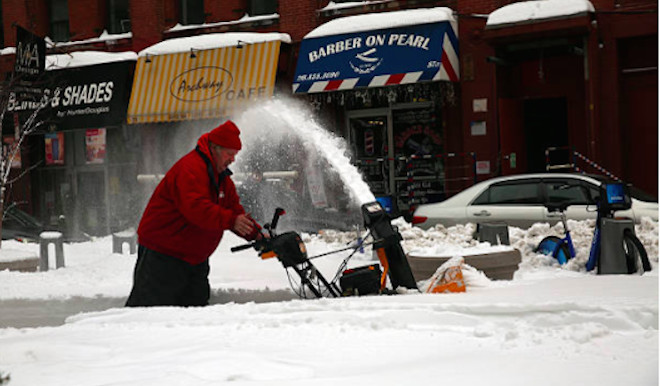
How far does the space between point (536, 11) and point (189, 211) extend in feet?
37.5

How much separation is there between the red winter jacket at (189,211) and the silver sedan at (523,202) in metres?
6.38

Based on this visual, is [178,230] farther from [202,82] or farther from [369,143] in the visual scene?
[202,82]

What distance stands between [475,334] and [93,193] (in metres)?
20.3

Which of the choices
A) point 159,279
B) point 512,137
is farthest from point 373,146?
point 159,279

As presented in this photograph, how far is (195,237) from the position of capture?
22.6ft

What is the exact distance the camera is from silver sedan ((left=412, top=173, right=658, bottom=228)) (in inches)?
478

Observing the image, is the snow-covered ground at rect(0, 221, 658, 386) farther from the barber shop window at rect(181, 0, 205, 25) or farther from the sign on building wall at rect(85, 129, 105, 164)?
the sign on building wall at rect(85, 129, 105, 164)

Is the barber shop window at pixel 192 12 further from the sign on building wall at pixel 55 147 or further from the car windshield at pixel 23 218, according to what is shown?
the car windshield at pixel 23 218

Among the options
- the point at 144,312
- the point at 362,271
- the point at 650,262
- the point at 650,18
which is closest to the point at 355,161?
the point at 650,18

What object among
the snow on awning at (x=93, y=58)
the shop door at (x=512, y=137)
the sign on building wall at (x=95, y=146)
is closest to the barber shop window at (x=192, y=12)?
the snow on awning at (x=93, y=58)

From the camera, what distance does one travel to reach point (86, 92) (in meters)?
21.5

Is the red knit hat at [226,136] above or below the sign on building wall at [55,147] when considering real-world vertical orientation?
below

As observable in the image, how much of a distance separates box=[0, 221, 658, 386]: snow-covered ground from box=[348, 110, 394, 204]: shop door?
12159mm

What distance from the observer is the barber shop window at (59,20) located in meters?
24.0
